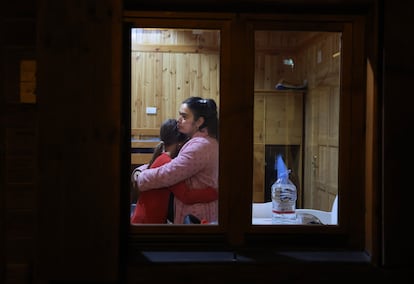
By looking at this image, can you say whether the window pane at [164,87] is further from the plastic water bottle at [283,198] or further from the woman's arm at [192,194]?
the plastic water bottle at [283,198]

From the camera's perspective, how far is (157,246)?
2.10 m

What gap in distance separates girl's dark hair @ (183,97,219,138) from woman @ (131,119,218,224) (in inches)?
5.7

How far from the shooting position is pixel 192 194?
245cm

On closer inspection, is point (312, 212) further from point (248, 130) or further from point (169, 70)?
point (169, 70)

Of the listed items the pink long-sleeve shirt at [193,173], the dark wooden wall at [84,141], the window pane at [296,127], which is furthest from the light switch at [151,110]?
the dark wooden wall at [84,141]

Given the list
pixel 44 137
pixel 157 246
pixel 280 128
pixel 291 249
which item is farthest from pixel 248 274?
pixel 280 128

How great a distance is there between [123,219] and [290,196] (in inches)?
48.3

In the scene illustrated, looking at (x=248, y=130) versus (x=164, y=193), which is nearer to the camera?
(x=248, y=130)

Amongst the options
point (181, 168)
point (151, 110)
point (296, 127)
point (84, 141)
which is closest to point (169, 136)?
point (151, 110)

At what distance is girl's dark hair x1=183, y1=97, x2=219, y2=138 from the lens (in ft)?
7.63

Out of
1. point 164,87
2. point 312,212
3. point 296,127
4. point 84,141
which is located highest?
point 164,87

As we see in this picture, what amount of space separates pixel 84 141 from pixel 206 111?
0.83 meters

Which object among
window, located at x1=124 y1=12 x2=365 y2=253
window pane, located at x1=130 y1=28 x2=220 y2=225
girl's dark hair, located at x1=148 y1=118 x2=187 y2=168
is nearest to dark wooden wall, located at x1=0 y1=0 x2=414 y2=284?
window, located at x1=124 y1=12 x2=365 y2=253

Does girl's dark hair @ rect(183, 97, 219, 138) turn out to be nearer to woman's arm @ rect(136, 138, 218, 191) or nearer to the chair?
woman's arm @ rect(136, 138, 218, 191)
